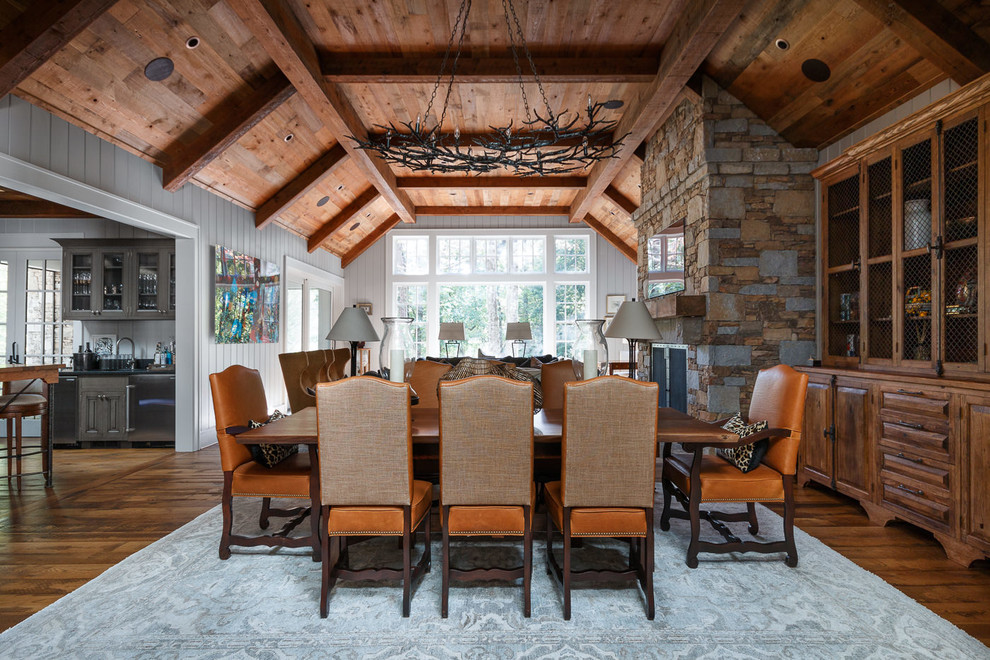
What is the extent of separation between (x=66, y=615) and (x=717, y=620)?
2678 mm

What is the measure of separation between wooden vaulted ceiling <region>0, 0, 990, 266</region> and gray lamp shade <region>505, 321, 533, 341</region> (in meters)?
3.91

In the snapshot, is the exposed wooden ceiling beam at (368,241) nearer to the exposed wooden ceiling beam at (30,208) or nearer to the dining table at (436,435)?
the exposed wooden ceiling beam at (30,208)

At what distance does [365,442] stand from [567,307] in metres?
8.12

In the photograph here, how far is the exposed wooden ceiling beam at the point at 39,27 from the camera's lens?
2.76m

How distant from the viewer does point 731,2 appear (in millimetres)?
3018

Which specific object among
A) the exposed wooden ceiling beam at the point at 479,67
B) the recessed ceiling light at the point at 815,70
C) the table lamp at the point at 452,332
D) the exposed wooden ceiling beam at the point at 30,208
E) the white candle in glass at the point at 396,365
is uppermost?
the exposed wooden ceiling beam at the point at 479,67

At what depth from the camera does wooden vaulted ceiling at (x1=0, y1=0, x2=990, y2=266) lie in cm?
289

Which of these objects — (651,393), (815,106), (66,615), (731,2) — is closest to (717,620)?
(651,393)

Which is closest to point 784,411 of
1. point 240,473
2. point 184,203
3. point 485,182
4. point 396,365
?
point 396,365

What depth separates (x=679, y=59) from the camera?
3.70m

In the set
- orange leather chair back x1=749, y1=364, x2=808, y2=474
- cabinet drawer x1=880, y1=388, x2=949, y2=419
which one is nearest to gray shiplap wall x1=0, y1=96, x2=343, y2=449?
orange leather chair back x1=749, y1=364, x2=808, y2=474

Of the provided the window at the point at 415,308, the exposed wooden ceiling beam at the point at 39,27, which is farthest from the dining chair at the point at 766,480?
the window at the point at 415,308

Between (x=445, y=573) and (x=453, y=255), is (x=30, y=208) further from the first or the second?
(x=445, y=573)

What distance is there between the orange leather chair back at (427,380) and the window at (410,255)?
6.32 meters
